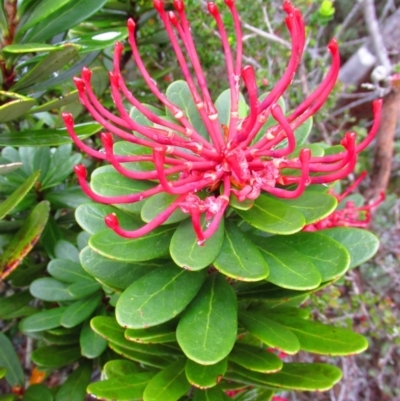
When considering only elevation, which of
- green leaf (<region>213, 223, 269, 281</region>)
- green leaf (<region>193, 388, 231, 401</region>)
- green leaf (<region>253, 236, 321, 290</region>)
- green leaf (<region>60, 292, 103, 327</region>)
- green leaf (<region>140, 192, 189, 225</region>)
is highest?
green leaf (<region>140, 192, 189, 225</region>)

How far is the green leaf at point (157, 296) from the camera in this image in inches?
24.2

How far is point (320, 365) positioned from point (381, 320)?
121cm

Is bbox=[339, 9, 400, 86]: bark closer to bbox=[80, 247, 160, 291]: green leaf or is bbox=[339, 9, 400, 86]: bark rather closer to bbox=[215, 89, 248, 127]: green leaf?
bbox=[215, 89, 248, 127]: green leaf

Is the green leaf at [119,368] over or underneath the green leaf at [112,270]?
underneath

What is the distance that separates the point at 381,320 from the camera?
183 cm

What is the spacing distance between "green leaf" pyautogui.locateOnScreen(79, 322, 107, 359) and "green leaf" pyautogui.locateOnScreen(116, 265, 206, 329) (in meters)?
0.35

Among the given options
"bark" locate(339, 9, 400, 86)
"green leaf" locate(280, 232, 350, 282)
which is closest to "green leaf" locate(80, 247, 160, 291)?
"green leaf" locate(280, 232, 350, 282)

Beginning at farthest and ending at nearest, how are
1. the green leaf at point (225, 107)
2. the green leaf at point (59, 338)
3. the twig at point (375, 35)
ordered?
the twig at point (375, 35) < the green leaf at point (59, 338) < the green leaf at point (225, 107)

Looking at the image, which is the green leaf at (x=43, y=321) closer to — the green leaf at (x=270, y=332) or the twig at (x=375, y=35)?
the green leaf at (x=270, y=332)

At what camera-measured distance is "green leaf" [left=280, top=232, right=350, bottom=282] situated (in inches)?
24.9

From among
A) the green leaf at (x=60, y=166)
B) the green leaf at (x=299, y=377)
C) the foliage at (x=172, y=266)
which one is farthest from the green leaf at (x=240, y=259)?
the green leaf at (x=60, y=166)

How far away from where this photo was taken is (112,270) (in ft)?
2.38

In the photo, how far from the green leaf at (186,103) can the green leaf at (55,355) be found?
25.8 inches

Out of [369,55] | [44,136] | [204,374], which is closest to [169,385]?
[204,374]
